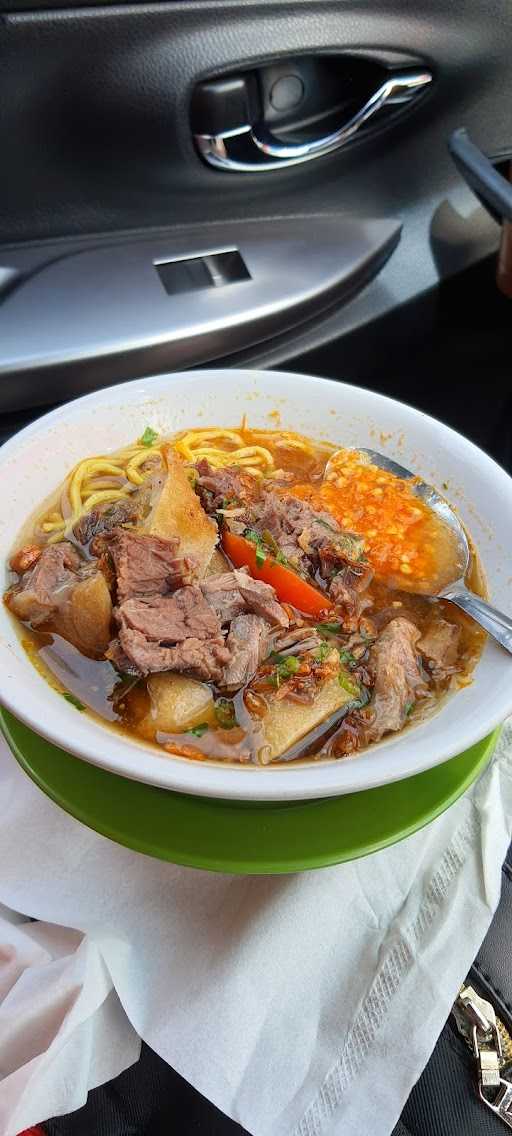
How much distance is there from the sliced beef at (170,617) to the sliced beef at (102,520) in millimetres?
291

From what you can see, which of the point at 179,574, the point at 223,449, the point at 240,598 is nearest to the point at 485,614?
the point at 240,598

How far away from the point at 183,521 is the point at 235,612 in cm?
24

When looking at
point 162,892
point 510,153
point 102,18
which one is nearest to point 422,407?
point 510,153

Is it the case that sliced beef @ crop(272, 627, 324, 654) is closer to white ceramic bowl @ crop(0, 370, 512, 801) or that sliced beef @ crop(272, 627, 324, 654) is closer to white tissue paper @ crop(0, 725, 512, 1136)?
white ceramic bowl @ crop(0, 370, 512, 801)

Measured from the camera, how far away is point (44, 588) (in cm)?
169

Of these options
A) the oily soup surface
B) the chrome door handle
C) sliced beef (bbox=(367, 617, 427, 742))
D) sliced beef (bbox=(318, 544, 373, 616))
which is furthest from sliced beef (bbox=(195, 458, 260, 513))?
the chrome door handle

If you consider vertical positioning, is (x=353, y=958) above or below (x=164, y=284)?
below

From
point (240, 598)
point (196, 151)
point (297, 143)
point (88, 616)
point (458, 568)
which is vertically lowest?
point (458, 568)

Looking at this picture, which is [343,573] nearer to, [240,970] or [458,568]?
[458,568]

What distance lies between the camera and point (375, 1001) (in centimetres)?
154

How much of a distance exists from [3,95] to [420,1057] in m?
2.47

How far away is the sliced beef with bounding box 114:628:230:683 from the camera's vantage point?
62.2 inches

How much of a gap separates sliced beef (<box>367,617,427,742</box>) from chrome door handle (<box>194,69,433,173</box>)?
1.71 meters

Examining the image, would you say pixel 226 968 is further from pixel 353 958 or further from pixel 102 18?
pixel 102 18
